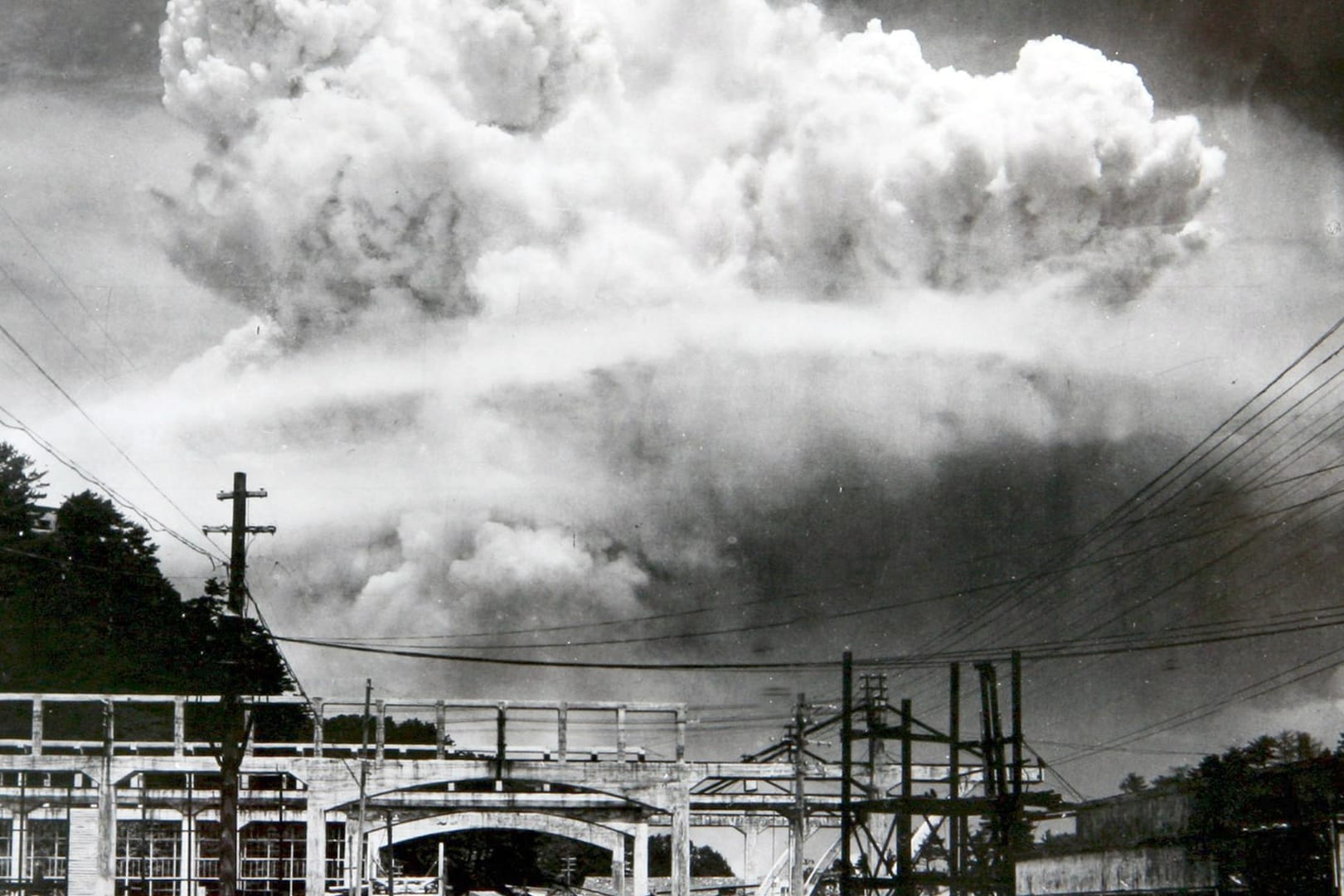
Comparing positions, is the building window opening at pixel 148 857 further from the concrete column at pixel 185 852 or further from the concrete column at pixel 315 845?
the concrete column at pixel 315 845

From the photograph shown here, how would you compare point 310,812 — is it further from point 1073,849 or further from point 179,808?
point 1073,849

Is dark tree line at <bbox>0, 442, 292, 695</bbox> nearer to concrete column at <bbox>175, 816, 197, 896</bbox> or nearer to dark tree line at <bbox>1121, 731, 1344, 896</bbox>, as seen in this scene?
concrete column at <bbox>175, 816, 197, 896</bbox>

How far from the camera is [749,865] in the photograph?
5934 centimetres

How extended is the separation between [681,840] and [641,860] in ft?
3.45

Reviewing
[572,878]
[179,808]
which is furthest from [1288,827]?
[572,878]

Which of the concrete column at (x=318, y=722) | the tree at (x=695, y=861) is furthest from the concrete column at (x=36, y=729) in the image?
the tree at (x=695, y=861)

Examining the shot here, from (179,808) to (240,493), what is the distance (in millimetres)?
12151

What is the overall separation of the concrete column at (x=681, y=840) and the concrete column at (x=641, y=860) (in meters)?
0.70

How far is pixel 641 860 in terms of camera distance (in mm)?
37000

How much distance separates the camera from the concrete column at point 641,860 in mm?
36459

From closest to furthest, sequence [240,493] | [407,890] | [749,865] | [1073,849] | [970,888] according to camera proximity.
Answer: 1. [240,493]
2. [1073,849]
3. [970,888]
4. [407,890]
5. [749,865]

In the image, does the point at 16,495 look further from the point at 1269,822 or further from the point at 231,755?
the point at 1269,822

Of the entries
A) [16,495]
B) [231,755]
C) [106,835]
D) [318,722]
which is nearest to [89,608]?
[16,495]

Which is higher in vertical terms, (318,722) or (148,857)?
(318,722)
